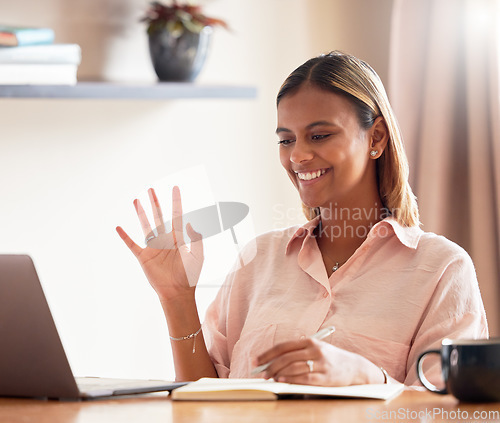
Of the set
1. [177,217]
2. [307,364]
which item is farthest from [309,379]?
[177,217]

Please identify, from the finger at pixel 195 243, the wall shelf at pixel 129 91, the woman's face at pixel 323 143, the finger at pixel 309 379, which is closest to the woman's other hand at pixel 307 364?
the finger at pixel 309 379

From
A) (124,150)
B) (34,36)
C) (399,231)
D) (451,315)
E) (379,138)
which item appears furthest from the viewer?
(124,150)

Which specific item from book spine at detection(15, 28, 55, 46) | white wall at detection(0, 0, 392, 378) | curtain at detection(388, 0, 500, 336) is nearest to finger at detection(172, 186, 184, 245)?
book spine at detection(15, 28, 55, 46)

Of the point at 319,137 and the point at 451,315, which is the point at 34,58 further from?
the point at 451,315

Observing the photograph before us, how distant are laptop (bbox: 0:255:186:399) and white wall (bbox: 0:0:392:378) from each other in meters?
1.19

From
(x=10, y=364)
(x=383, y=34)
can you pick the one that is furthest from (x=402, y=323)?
(x=383, y=34)

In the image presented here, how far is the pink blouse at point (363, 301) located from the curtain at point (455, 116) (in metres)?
0.75

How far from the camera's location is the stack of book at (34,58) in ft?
6.44

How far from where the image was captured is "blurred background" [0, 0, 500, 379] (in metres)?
2.25

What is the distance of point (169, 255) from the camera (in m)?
1.47

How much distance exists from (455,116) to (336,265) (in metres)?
0.94

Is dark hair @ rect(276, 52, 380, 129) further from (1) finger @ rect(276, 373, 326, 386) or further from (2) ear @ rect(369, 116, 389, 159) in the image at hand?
(1) finger @ rect(276, 373, 326, 386)

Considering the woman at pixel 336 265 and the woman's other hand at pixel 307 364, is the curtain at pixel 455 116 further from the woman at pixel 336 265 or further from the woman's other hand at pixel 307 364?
the woman's other hand at pixel 307 364

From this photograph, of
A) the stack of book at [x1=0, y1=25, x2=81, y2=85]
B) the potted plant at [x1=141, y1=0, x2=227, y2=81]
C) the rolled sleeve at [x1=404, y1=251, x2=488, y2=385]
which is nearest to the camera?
the rolled sleeve at [x1=404, y1=251, x2=488, y2=385]
